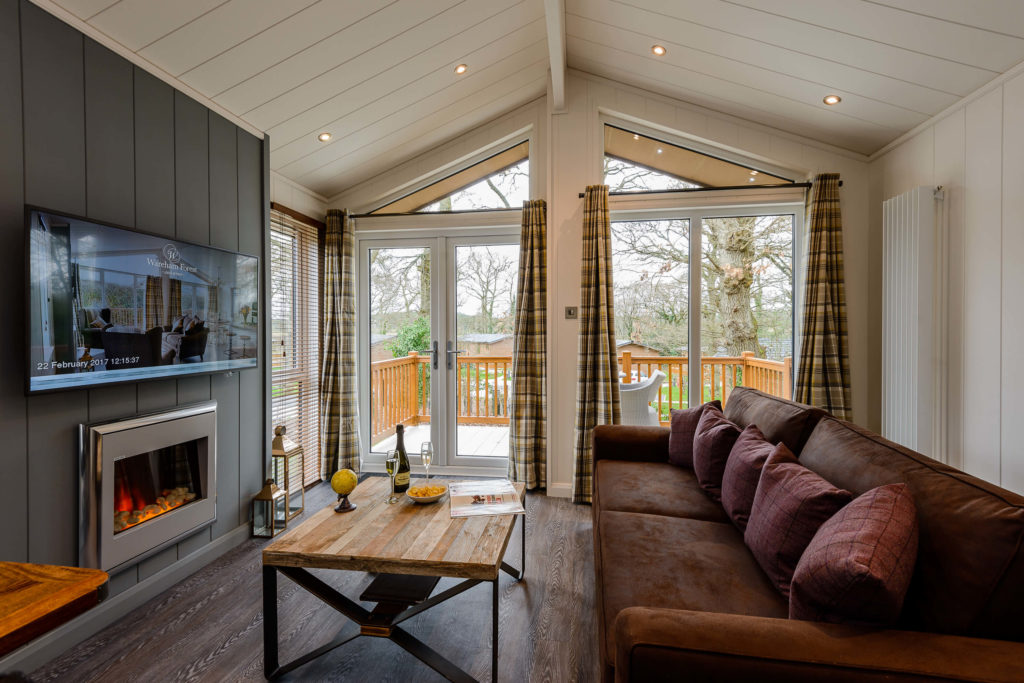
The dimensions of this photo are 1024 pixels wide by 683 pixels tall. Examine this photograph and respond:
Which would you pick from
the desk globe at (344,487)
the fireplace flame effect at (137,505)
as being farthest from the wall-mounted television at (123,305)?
the desk globe at (344,487)

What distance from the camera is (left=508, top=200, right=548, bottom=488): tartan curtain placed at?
3516mm

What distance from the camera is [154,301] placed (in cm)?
210

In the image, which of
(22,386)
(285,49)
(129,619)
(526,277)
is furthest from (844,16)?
(129,619)

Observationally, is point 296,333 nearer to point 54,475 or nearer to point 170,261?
point 170,261

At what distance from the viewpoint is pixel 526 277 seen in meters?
3.54

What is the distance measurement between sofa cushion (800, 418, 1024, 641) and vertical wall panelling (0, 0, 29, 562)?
2706 mm

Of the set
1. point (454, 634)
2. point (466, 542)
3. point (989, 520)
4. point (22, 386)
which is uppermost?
point (22, 386)

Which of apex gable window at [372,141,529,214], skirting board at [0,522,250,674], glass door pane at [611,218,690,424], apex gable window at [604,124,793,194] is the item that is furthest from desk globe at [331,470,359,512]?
apex gable window at [604,124,793,194]

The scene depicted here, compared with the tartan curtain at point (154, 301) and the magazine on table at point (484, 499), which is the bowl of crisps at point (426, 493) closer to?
the magazine on table at point (484, 499)

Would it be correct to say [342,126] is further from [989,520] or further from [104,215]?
[989,520]

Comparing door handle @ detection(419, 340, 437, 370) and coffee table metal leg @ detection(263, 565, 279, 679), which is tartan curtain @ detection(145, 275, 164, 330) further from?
door handle @ detection(419, 340, 437, 370)

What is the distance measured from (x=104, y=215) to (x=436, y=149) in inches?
94.0

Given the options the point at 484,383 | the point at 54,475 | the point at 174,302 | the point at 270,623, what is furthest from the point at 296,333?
the point at 270,623

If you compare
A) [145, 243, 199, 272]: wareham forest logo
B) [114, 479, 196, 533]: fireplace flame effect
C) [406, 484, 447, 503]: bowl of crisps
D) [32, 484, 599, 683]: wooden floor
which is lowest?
[32, 484, 599, 683]: wooden floor
